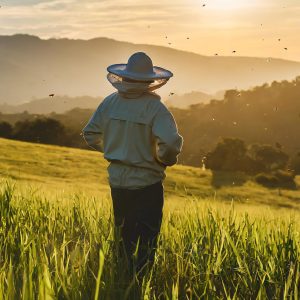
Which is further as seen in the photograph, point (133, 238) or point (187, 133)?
point (187, 133)

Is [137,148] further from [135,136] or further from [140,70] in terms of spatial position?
[140,70]

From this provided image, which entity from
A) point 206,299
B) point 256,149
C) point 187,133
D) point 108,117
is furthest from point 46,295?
point 187,133

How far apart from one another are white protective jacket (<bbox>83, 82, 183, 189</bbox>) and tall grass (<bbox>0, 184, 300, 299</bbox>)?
731 mm

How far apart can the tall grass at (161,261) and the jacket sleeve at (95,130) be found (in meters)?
1.00

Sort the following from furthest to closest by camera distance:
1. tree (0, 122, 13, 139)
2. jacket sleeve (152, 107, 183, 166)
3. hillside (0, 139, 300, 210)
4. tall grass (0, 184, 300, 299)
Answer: tree (0, 122, 13, 139)
hillside (0, 139, 300, 210)
jacket sleeve (152, 107, 183, 166)
tall grass (0, 184, 300, 299)

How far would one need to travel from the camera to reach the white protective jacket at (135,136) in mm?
5809

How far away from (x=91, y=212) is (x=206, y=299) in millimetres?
3668

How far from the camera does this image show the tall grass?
15.7 feet

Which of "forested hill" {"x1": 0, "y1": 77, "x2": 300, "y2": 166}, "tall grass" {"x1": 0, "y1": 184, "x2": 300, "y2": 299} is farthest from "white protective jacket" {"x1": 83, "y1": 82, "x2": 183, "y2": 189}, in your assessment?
"forested hill" {"x1": 0, "y1": 77, "x2": 300, "y2": 166}

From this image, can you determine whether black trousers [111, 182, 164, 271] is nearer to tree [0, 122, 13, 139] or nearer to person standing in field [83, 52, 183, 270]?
person standing in field [83, 52, 183, 270]

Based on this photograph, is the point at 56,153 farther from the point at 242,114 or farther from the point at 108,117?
the point at 242,114

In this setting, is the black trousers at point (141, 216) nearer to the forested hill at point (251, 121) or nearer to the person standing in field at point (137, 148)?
the person standing in field at point (137, 148)

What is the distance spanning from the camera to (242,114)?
7559 inches

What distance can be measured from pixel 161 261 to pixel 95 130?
160 cm
